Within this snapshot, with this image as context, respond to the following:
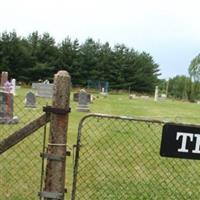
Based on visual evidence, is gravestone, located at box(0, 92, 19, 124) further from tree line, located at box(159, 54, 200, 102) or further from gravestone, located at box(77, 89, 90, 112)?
tree line, located at box(159, 54, 200, 102)

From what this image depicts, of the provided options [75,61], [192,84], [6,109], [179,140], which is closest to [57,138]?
[179,140]

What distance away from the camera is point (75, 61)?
77562 millimetres

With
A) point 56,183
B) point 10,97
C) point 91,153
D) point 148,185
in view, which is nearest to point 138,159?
point 91,153

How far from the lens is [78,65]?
77812 millimetres

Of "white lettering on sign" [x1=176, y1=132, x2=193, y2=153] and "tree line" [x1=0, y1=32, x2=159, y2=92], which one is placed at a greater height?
"tree line" [x1=0, y1=32, x2=159, y2=92]

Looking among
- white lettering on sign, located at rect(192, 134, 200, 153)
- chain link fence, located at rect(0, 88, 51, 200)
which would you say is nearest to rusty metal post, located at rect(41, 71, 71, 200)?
white lettering on sign, located at rect(192, 134, 200, 153)

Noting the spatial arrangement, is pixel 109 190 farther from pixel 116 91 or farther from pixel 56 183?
pixel 116 91

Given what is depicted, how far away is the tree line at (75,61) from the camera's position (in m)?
73.2

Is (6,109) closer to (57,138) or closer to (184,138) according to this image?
(57,138)

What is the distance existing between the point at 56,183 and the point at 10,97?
38.8 ft

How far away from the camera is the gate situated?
24.8ft

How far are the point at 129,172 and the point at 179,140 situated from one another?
14.2 feet

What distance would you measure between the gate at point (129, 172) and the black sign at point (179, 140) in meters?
0.55

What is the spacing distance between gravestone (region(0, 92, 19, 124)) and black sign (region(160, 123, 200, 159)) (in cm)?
1138
